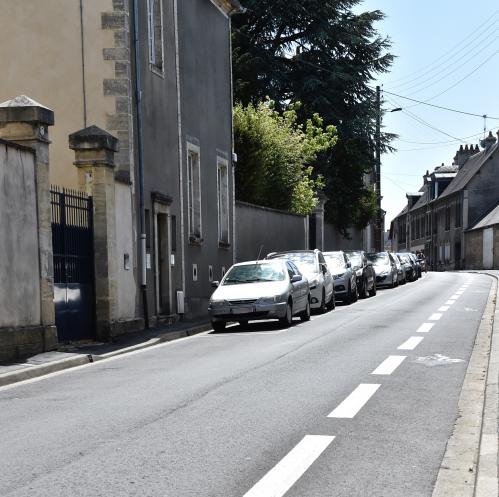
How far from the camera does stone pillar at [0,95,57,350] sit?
521 inches

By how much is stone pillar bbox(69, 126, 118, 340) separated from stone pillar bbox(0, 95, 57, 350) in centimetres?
211

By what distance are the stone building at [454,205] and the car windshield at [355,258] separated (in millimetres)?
46574

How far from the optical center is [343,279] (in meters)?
25.7

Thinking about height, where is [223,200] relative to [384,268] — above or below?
above

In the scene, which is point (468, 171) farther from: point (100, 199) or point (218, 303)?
point (100, 199)

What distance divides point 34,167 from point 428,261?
268 ft

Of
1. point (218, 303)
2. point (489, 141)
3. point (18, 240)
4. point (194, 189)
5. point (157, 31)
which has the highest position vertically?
point (489, 141)

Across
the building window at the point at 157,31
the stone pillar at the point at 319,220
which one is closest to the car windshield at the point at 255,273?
the building window at the point at 157,31

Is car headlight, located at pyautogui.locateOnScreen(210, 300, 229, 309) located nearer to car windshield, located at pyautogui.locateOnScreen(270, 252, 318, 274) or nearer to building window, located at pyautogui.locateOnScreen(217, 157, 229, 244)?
car windshield, located at pyautogui.locateOnScreen(270, 252, 318, 274)

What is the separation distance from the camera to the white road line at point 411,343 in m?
12.4

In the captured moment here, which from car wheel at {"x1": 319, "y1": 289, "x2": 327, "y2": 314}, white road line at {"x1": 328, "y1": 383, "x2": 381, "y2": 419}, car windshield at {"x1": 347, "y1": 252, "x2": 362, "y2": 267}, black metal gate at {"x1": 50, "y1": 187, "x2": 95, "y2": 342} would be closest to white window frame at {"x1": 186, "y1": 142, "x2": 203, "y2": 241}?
car wheel at {"x1": 319, "y1": 289, "x2": 327, "y2": 314}

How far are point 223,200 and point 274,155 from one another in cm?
708

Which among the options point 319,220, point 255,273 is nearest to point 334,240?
point 319,220

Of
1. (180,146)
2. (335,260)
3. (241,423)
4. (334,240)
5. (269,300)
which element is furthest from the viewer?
(334,240)
